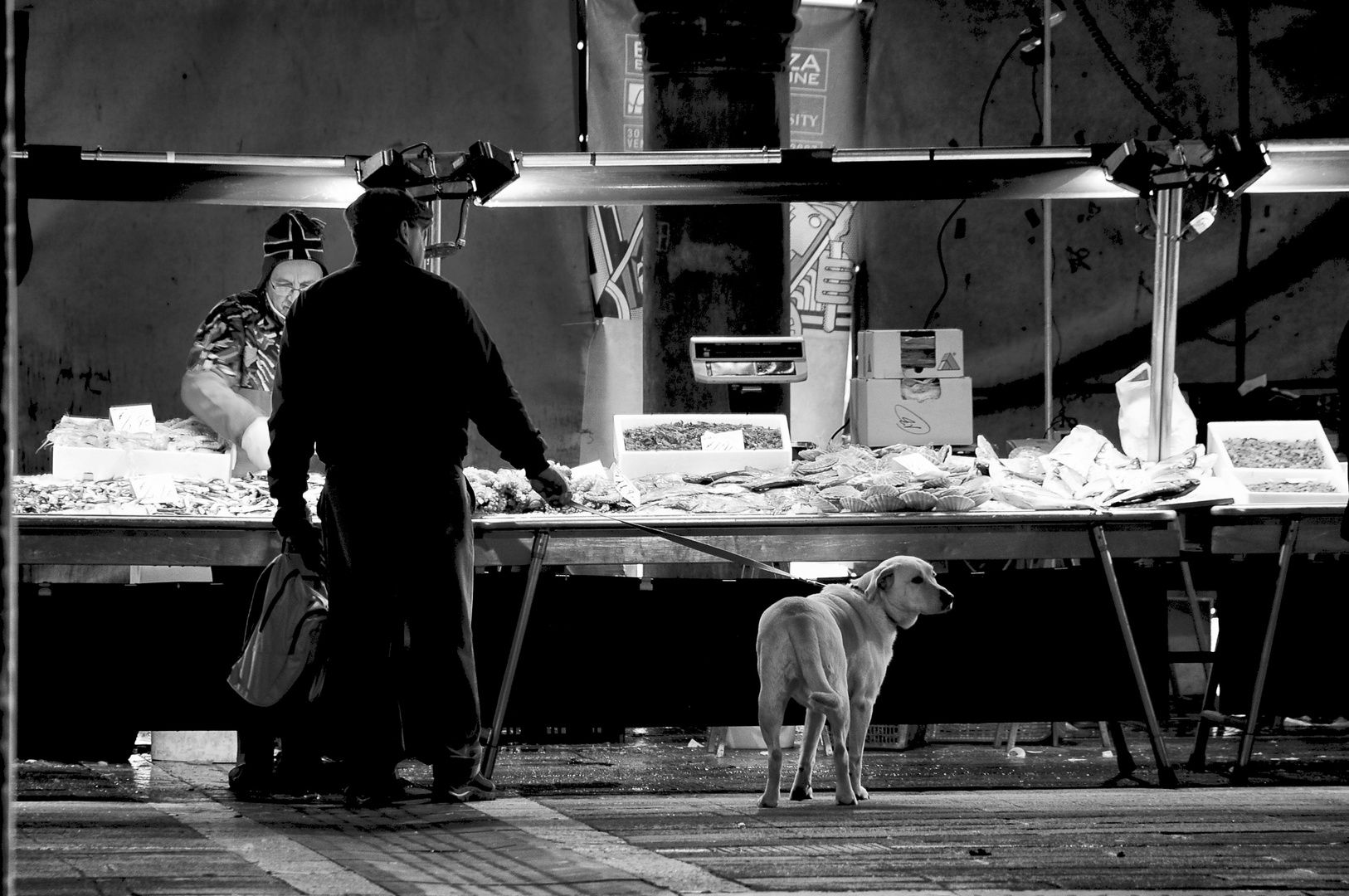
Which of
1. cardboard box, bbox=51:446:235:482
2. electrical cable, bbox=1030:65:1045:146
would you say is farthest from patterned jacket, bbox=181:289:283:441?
electrical cable, bbox=1030:65:1045:146

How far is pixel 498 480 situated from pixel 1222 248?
18.1 ft

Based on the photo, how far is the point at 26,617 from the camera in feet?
19.6

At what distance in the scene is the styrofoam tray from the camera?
6520 mm

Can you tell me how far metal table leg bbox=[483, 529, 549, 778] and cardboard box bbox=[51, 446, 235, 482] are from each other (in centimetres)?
153

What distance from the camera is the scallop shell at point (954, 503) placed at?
6.11m

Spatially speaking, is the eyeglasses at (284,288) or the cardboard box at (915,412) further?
the cardboard box at (915,412)

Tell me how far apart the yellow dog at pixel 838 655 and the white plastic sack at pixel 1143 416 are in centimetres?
194

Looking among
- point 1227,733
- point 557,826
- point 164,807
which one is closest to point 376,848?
point 557,826

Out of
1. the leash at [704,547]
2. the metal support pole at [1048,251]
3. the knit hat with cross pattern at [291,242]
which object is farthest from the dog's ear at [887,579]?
the metal support pole at [1048,251]

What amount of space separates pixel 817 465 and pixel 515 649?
174 cm

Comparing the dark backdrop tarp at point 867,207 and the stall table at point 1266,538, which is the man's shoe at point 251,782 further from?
the dark backdrop tarp at point 867,207

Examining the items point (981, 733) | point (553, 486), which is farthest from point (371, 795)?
point (981, 733)

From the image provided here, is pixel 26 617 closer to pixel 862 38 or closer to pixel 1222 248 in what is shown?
pixel 862 38

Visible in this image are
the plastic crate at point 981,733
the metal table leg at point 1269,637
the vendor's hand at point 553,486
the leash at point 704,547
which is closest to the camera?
the vendor's hand at point 553,486
